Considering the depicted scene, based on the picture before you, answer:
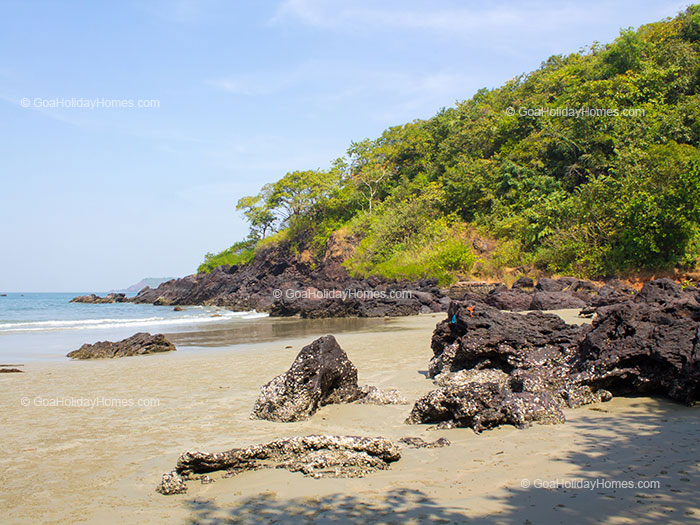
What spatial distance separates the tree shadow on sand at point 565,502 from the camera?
3.36m

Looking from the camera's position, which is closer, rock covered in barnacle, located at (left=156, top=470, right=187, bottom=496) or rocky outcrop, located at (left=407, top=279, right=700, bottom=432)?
rock covered in barnacle, located at (left=156, top=470, right=187, bottom=496)

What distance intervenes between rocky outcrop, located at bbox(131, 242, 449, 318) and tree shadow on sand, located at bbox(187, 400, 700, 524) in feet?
67.7

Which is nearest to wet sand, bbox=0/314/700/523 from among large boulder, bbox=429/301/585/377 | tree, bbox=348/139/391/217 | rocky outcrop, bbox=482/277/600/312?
large boulder, bbox=429/301/585/377

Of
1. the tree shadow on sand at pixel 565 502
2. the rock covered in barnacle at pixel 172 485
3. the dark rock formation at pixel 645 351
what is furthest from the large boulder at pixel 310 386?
the dark rock formation at pixel 645 351

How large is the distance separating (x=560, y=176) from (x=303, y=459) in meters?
32.2

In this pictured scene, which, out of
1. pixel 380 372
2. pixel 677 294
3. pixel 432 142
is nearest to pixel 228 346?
pixel 380 372

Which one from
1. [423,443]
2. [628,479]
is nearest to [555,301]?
[423,443]

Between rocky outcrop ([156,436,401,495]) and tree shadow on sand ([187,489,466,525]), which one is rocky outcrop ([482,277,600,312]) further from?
tree shadow on sand ([187,489,466,525])

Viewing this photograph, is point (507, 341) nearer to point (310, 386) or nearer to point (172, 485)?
point (310, 386)

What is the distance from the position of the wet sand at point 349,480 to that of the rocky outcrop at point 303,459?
13 cm

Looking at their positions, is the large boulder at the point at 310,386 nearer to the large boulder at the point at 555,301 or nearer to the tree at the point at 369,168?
the large boulder at the point at 555,301

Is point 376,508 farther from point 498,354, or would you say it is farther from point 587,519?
point 498,354

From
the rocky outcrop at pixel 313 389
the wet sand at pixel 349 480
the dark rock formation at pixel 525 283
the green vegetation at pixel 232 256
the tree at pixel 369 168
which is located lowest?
the wet sand at pixel 349 480

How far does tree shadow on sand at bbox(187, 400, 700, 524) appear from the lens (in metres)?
3.36
